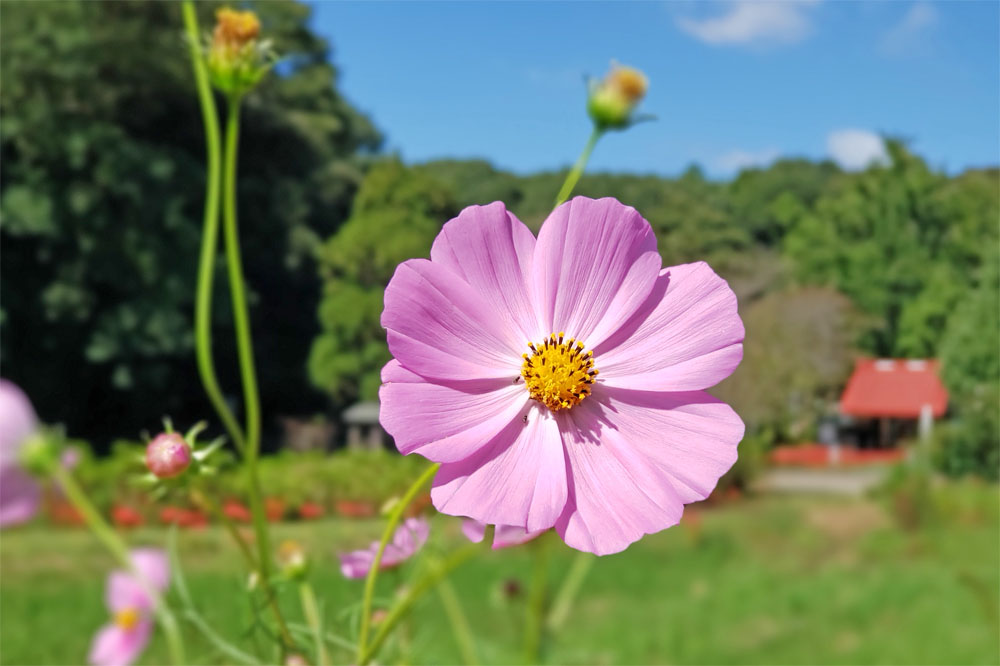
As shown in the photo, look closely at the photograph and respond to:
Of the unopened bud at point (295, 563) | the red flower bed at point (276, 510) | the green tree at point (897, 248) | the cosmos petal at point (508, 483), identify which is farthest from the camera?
the green tree at point (897, 248)

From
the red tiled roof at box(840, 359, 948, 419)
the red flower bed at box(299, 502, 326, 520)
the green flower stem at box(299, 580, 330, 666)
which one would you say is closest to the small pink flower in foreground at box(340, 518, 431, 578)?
the green flower stem at box(299, 580, 330, 666)

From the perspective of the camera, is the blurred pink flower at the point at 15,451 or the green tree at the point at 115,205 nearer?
the blurred pink flower at the point at 15,451

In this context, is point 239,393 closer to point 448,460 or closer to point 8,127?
point 8,127

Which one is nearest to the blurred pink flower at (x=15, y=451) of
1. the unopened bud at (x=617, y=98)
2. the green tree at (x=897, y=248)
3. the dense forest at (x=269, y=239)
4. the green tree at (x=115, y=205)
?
the unopened bud at (x=617, y=98)

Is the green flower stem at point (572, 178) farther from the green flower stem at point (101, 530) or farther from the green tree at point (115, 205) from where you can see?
the green tree at point (115, 205)

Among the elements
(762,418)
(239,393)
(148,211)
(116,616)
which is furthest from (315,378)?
(116,616)

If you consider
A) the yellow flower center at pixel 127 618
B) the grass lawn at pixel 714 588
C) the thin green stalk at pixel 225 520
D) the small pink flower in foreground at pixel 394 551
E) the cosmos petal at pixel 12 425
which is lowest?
the grass lawn at pixel 714 588
